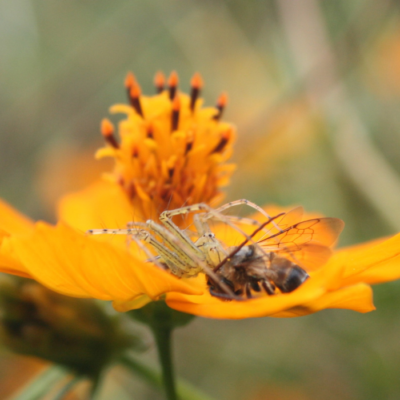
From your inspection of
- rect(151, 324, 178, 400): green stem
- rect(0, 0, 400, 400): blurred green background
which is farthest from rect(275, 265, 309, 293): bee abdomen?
rect(0, 0, 400, 400): blurred green background

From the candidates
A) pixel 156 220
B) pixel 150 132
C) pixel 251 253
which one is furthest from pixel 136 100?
pixel 251 253

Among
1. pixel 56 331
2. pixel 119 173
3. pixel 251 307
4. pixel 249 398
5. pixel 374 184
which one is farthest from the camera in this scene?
pixel 249 398

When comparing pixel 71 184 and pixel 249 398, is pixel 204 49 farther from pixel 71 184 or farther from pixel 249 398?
pixel 249 398

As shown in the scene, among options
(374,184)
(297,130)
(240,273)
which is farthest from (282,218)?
(297,130)

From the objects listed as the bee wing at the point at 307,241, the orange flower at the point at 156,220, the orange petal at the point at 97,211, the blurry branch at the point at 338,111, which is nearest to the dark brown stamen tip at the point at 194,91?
the orange flower at the point at 156,220

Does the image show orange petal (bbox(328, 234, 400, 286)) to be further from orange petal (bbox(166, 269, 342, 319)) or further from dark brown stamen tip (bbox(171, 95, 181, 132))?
dark brown stamen tip (bbox(171, 95, 181, 132))

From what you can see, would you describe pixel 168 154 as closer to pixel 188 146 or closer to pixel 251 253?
pixel 188 146
